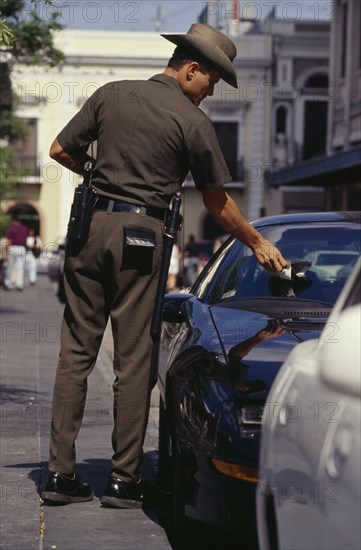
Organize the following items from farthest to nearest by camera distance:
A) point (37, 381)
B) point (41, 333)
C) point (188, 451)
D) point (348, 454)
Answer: point (41, 333) → point (37, 381) → point (188, 451) → point (348, 454)

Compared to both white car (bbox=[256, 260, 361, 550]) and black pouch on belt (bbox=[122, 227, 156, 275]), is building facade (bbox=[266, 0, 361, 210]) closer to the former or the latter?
black pouch on belt (bbox=[122, 227, 156, 275])

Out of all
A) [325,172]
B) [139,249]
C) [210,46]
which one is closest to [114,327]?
[139,249]

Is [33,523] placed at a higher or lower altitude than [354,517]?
lower

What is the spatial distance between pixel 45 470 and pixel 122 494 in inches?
38.0

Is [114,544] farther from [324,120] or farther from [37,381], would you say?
[324,120]

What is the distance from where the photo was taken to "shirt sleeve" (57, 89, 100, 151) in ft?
18.7

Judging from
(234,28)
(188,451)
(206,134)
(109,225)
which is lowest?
(188,451)

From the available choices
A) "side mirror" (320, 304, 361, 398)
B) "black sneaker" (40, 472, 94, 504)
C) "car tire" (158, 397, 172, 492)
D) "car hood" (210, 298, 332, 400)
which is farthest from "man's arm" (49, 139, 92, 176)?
"side mirror" (320, 304, 361, 398)

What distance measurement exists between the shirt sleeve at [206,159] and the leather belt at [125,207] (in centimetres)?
22

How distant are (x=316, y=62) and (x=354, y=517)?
58.8 metres

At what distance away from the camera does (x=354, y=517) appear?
272 cm

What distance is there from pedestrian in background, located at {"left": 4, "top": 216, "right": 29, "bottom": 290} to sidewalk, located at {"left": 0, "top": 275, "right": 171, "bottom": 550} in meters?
20.4

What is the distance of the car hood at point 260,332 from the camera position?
4703mm

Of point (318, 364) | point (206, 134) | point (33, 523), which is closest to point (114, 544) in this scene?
point (33, 523)
